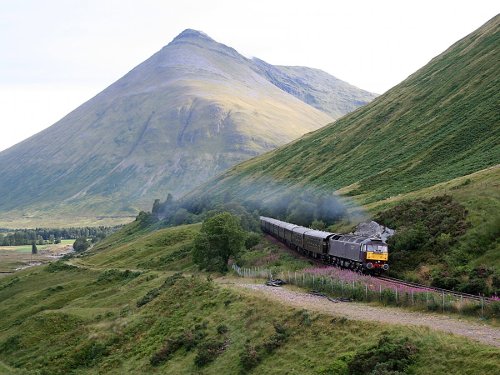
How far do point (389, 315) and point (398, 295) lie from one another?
4026 millimetres

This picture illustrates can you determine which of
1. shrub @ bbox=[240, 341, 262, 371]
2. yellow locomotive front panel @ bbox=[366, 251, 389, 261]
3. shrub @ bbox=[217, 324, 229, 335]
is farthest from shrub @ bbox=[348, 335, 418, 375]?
yellow locomotive front panel @ bbox=[366, 251, 389, 261]

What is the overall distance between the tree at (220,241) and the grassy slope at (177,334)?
9.09m

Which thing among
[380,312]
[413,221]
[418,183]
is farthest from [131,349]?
[418,183]

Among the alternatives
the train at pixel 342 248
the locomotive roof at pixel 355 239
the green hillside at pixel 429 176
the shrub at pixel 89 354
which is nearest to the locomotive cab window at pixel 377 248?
the train at pixel 342 248

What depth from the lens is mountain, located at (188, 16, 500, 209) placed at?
113688 millimetres

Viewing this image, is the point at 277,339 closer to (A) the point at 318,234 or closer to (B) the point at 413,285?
(B) the point at 413,285

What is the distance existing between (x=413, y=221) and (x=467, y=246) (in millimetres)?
12798

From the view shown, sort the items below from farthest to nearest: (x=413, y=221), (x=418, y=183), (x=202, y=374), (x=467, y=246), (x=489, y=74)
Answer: (x=489, y=74)
(x=418, y=183)
(x=413, y=221)
(x=467, y=246)
(x=202, y=374)

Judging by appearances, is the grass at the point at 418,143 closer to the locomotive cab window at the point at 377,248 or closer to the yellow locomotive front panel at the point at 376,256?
the locomotive cab window at the point at 377,248

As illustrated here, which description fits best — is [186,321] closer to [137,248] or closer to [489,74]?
[137,248]

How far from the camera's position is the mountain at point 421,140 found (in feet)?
373

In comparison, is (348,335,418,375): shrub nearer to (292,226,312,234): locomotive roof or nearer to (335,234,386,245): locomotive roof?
(335,234,386,245): locomotive roof

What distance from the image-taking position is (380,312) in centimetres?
3753

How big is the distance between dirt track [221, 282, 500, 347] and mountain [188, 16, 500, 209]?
6096cm
